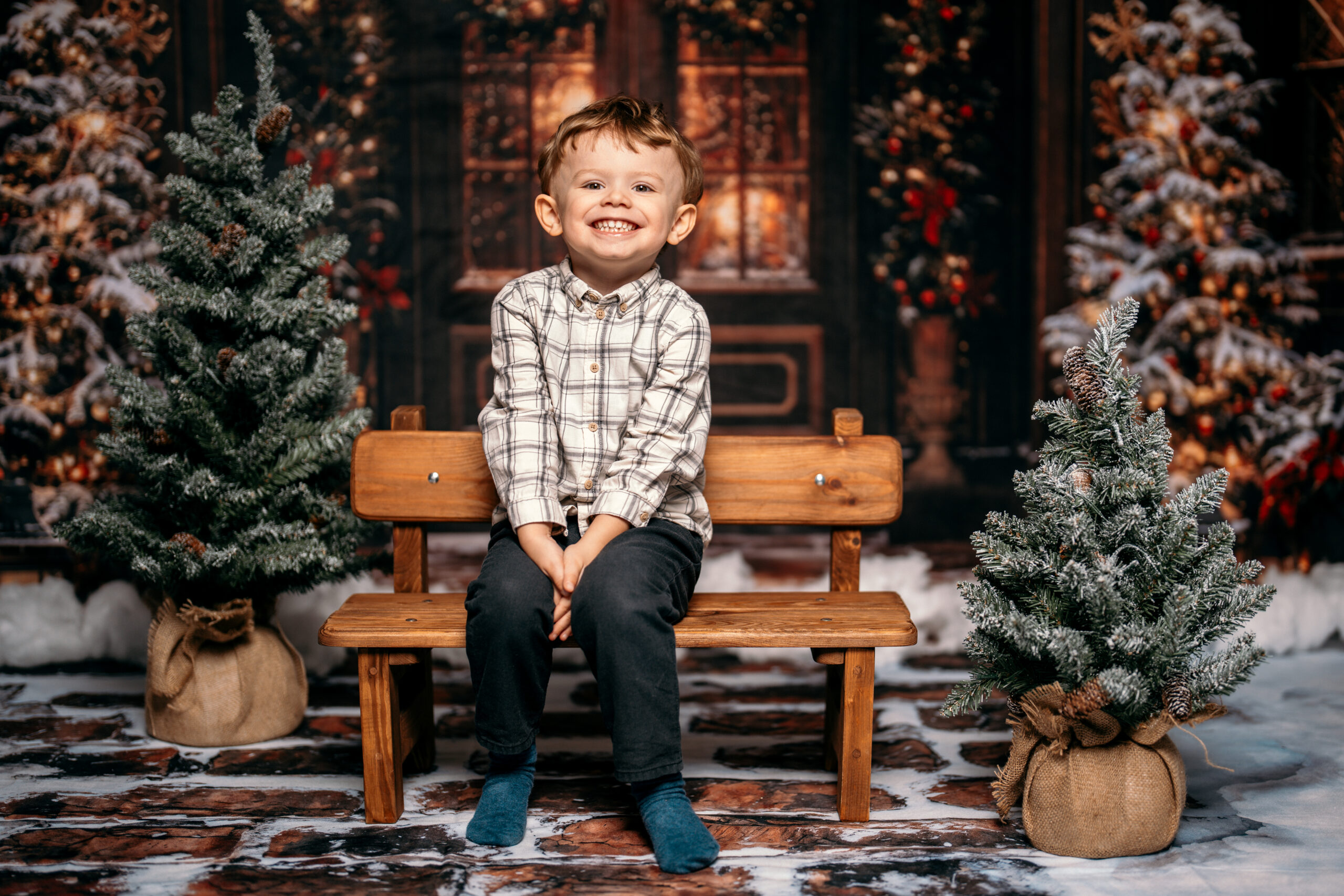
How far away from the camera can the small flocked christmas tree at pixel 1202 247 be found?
4.05 m

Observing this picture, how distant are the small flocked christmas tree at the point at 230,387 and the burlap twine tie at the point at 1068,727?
1.64 m

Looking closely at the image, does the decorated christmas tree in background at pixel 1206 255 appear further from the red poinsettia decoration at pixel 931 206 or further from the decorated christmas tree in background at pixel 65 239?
the decorated christmas tree in background at pixel 65 239

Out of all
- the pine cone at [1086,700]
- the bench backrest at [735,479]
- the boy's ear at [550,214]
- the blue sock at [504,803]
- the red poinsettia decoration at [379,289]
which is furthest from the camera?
the red poinsettia decoration at [379,289]

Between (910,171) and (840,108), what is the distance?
1.25 feet

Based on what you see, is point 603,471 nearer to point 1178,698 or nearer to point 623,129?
point 623,129

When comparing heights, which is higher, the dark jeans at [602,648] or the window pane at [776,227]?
the window pane at [776,227]

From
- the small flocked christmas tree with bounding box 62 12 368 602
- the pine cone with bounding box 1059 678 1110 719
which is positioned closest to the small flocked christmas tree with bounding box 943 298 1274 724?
the pine cone with bounding box 1059 678 1110 719

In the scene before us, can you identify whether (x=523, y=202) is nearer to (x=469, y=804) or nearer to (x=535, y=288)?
(x=535, y=288)

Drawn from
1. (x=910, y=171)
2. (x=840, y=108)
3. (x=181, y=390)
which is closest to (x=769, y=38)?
(x=840, y=108)

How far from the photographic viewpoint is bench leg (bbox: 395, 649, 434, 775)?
8.11ft

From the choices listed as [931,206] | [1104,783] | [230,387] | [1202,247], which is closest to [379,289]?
[230,387]

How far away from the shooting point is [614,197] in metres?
2.33

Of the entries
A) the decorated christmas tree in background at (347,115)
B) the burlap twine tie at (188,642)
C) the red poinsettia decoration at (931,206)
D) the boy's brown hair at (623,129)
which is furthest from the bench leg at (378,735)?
the red poinsettia decoration at (931,206)

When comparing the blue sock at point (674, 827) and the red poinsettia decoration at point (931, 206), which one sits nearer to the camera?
the blue sock at point (674, 827)
